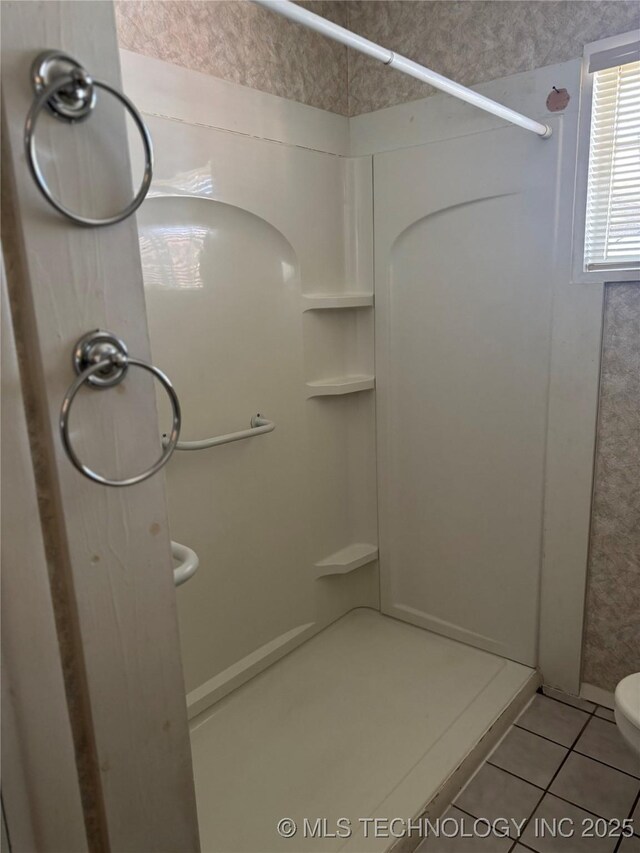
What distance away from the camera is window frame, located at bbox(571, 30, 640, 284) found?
61.4 inches

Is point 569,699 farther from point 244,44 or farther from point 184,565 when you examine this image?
point 244,44

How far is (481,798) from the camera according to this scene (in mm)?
1609

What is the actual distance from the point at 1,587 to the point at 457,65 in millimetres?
1917

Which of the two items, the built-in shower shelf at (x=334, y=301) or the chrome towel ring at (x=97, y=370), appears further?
the built-in shower shelf at (x=334, y=301)

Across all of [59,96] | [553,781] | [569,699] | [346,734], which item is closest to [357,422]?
[346,734]

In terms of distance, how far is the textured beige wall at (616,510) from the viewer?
1.68 metres

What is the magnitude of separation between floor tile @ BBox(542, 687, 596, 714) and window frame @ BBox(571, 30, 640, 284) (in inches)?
51.9

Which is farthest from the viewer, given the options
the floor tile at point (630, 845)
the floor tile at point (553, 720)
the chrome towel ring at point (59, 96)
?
the floor tile at point (553, 720)

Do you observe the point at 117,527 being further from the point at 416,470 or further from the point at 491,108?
the point at 416,470

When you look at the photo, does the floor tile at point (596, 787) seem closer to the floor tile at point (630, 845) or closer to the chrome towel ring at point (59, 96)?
the floor tile at point (630, 845)

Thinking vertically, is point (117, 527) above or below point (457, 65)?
below

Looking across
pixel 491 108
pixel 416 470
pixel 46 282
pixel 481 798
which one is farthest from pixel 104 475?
pixel 416 470

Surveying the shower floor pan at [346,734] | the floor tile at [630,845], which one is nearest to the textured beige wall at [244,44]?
the shower floor pan at [346,734]

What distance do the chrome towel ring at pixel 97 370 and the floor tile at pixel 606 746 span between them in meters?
1.73
